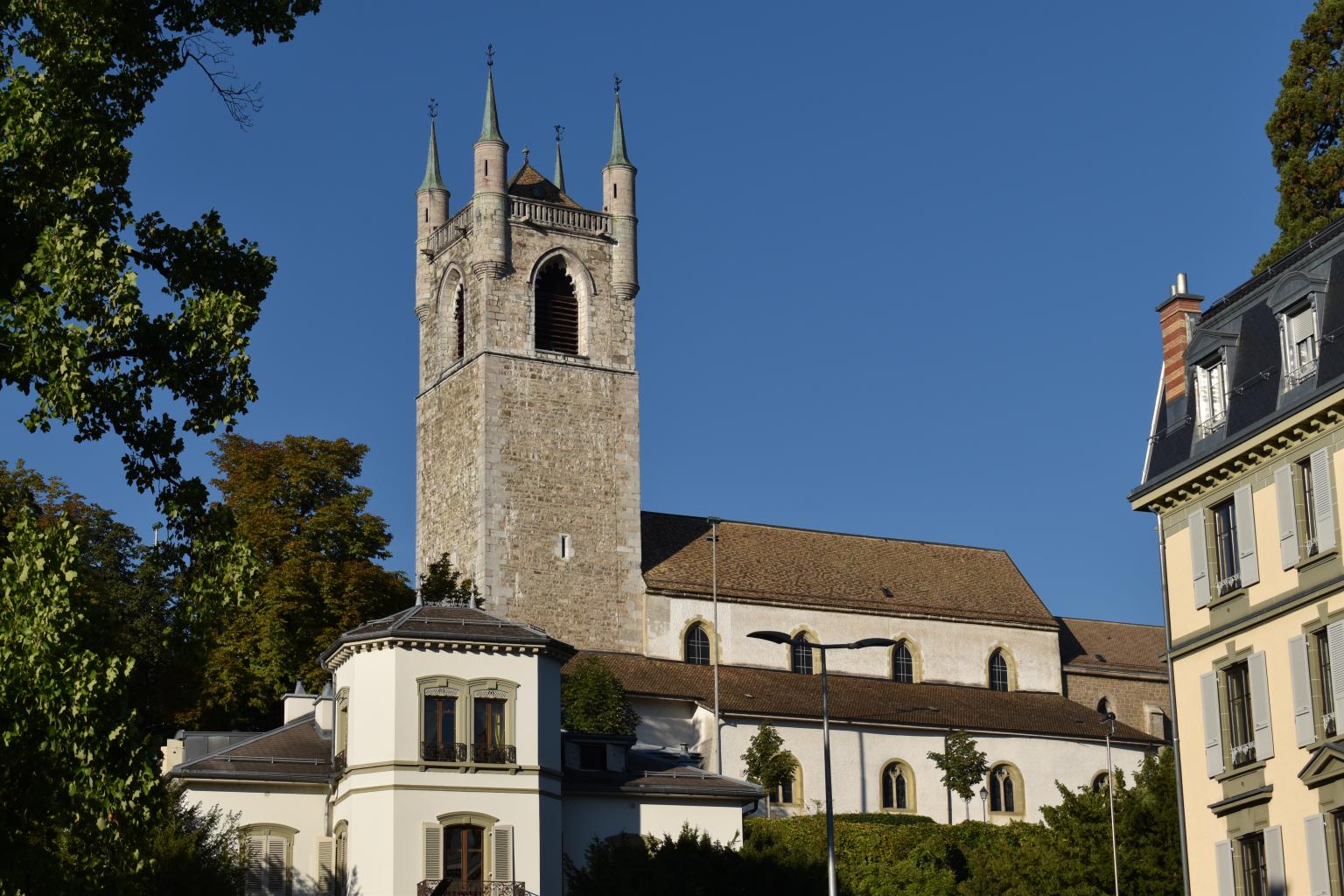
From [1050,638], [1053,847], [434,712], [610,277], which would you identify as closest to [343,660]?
[434,712]

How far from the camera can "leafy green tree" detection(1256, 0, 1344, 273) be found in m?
39.6

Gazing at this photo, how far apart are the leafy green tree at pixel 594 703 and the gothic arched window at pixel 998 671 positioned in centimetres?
1905

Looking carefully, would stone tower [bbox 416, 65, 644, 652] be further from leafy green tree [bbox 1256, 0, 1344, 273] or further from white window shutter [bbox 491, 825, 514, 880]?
leafy green tree [bbox 1256, 0, 1344, 273]

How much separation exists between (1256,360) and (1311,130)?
10.9 m

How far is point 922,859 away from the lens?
2282 inches

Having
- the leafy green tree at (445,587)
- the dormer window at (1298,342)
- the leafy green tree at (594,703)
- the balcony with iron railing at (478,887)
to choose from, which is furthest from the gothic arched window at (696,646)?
the dormer window at (1298,342)

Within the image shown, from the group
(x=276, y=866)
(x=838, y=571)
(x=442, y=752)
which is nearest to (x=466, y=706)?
(x=442, y=752)

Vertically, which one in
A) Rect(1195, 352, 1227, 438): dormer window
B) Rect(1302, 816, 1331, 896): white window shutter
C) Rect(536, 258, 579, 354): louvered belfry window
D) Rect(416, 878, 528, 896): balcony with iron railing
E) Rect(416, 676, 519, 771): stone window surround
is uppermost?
Rect(536, 258, 579, 354): louvered belfry window

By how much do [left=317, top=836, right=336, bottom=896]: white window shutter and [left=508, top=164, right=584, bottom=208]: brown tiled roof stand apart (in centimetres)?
3872

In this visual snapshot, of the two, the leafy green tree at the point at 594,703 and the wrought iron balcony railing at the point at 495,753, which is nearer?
the wrought iron balcony railing at the point at 495,753

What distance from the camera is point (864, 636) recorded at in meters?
80.1

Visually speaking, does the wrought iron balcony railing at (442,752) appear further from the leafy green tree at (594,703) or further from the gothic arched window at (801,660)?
the gothic arched window at (801,660)

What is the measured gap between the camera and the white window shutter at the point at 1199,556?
103 ft

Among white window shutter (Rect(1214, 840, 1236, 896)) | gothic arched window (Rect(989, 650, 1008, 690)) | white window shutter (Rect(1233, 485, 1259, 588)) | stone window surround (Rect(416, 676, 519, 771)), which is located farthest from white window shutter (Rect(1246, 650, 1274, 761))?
gothic arched window (Rect(989, 650, 1008, 690))
